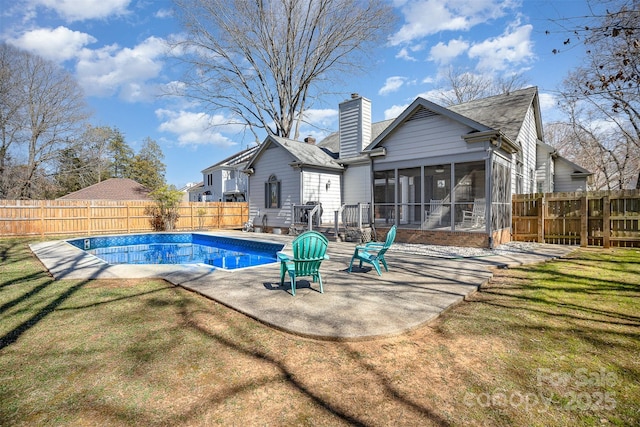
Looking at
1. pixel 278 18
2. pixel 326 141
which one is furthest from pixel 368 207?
pixel 278 18

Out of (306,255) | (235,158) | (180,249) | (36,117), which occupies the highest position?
(36,117)

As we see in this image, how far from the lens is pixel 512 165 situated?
12539mm

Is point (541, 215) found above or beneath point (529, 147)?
beneath

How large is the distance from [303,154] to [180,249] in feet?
24.8

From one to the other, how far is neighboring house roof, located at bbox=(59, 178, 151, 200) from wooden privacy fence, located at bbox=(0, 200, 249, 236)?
39.2 ft

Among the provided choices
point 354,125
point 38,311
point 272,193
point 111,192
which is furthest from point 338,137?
point 111,192

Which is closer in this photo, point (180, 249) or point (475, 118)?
point (475, 118)

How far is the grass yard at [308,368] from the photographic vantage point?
7.55 ft

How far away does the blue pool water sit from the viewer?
11.3 m

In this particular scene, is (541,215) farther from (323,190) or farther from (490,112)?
(323,190)

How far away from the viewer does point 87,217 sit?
16734 millimetres

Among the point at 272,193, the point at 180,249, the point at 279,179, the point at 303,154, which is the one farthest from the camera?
the point at 272,193

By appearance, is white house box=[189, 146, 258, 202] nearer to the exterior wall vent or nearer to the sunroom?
the sunroom

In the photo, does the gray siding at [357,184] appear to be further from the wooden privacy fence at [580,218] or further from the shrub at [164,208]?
the shrub at [164,208]
